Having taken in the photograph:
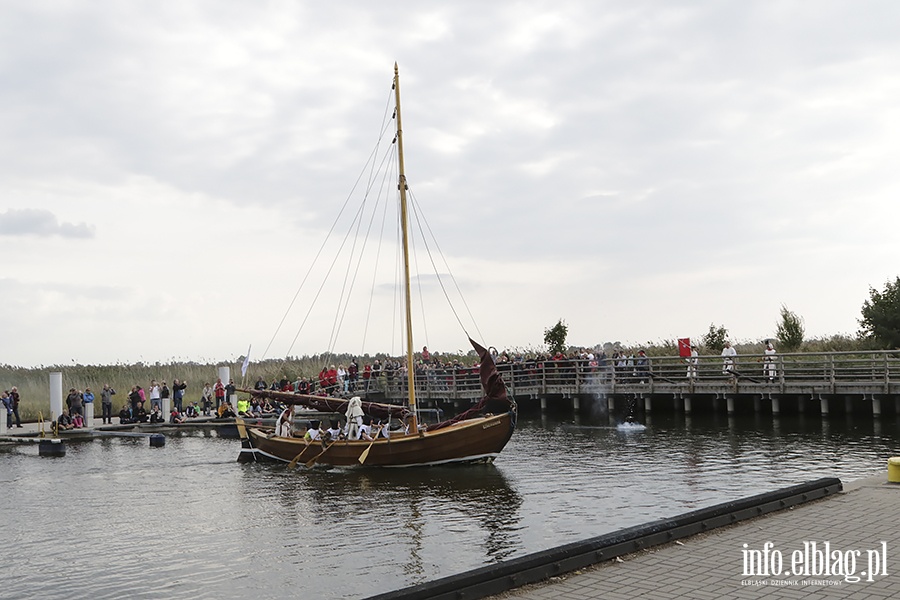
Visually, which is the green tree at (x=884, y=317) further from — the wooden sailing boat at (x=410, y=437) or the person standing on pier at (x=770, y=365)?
the wooden sailing boat at (x=410, y=437)

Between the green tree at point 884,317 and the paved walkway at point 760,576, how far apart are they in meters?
36.6

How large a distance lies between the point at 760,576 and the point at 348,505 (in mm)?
12246

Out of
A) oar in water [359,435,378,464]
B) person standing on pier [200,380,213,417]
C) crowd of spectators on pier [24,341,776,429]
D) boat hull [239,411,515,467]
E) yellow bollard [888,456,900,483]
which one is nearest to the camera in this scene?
yellow bollard [888,456,900,483]

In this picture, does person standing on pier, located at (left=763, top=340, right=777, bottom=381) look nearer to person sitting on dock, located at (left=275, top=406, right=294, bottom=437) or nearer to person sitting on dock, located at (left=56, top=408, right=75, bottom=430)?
person sitting on dock, located at (left=275, top=406, right=294, bottom=437)

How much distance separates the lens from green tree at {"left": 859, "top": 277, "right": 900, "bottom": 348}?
43625 mm

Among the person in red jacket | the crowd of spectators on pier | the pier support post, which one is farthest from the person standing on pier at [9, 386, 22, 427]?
the person in red jacket

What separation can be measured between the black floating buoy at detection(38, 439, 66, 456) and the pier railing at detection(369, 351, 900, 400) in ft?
59.4

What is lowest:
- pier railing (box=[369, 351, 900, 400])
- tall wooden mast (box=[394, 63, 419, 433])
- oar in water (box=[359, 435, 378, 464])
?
oar in water (box=[359, 435, 378, 464])

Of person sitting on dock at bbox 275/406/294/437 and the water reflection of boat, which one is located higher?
person sitting on dock at bbox 275/406/294/437

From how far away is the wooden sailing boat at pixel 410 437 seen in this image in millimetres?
23906

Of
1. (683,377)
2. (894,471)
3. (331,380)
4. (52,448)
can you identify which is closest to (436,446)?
(894,471)

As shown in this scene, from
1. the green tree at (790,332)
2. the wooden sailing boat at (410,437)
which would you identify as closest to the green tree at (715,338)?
the green tree at (790,332)

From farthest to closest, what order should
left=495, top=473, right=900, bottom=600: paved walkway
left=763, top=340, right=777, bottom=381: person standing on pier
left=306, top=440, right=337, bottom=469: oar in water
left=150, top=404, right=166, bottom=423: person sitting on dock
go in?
left=150, top=404, right=166, bottom=423: person sitting on dock < left=763, top=340, right=777, bottom=381: person standing on pier < left=306, top=440, right=337, bottom=469: oar in water < left=495, top=473, right=900, bottom=600: paved walkway

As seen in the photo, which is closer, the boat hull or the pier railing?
the boat hull
